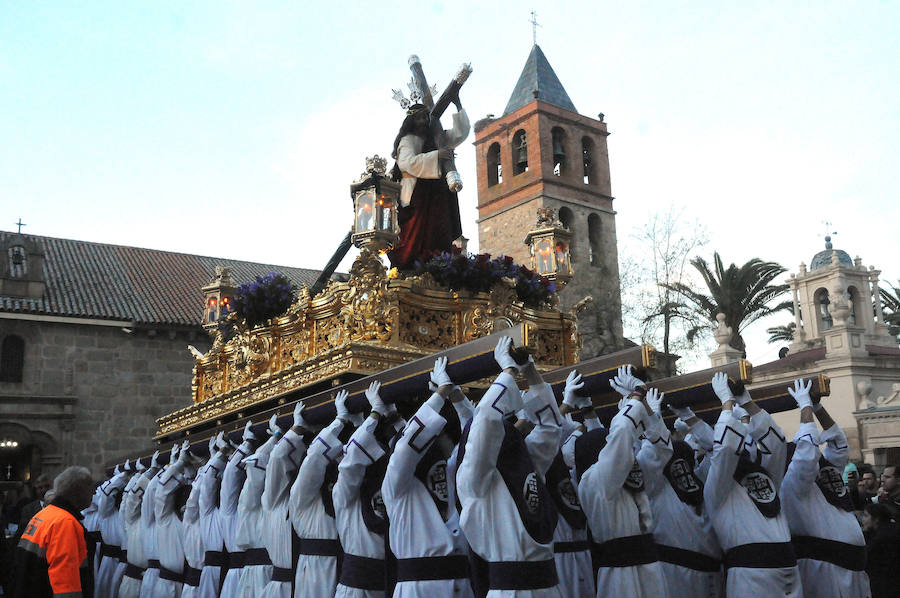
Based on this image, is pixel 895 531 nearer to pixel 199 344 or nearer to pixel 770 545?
pixel 770 545

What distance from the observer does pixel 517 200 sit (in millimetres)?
40969

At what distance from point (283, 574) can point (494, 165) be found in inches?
1527

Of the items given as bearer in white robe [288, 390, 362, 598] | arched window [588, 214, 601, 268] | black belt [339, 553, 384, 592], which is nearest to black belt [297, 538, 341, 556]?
bearer in white robe [288, 390, 362, 598]

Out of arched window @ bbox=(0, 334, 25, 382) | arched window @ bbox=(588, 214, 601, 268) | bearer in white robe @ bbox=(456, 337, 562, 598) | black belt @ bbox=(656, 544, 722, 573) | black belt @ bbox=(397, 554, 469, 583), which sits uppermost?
arched window @ bbox=(588, 214, 601, 268)

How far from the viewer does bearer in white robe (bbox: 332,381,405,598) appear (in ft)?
18.1

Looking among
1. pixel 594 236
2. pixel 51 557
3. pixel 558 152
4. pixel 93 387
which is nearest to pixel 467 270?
pixel 51 557

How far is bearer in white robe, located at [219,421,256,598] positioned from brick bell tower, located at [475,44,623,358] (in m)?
30.4

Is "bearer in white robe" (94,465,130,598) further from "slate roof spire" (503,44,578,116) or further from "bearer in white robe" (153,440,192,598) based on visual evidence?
"slate roof spire" (503,44,578,116)

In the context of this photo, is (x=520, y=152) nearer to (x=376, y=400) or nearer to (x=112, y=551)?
(x=112, y=551)

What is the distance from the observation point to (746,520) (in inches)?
219

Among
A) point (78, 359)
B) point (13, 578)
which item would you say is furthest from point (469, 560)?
point (78, 359)

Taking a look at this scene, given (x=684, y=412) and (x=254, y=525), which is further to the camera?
(x=254, y=525)

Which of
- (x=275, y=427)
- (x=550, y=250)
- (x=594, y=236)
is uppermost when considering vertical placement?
(x=594, y=236)

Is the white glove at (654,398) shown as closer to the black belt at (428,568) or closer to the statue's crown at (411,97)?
the black belt at (428,568)
